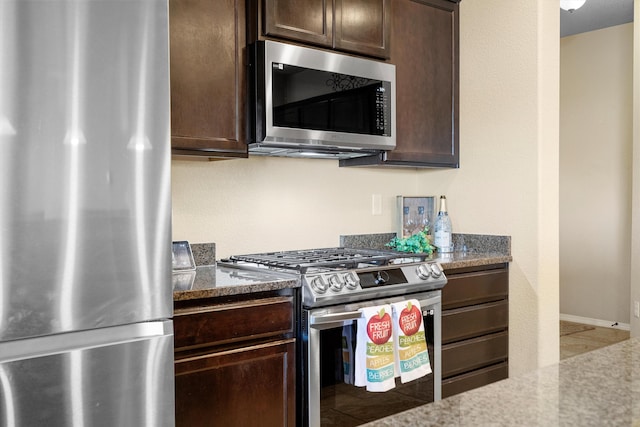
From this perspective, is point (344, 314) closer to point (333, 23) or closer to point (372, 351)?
point (372, 351)

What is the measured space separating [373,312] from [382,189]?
4.02 feet

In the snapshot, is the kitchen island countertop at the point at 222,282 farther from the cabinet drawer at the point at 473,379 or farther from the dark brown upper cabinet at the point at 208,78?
the cabinet drawer at the point at 473,379

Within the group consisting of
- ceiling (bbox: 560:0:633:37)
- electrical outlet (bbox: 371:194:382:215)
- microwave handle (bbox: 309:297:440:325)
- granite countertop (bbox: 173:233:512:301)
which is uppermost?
ceiling (bbox: 560:0:633:37)

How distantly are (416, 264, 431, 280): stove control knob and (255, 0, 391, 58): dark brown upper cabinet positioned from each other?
1.05m

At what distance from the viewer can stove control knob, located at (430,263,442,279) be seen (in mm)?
2596

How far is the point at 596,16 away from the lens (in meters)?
4.95

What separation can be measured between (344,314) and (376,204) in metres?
1.23

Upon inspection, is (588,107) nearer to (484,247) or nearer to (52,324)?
(484,247)

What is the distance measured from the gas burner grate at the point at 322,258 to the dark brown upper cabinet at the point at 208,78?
1.59 feet

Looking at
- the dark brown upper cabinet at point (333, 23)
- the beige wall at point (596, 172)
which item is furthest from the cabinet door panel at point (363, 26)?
the beige wall at point (596, 172)

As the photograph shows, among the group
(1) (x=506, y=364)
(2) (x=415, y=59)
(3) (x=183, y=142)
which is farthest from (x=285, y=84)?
(1) (x=506, y=364)

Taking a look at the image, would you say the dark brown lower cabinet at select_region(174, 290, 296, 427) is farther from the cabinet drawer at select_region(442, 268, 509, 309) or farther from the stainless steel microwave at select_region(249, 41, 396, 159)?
the cabinet drawer at select_region(442, 268, 509, 309)

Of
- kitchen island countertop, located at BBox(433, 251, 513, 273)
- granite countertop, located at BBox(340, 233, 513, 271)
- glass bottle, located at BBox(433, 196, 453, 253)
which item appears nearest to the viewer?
kitchen island countertop, located at BBox(433, 251, 513, 273)

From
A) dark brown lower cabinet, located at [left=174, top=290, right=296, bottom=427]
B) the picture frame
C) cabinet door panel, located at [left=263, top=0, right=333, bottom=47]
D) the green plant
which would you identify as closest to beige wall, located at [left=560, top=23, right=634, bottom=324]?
the picture frame
